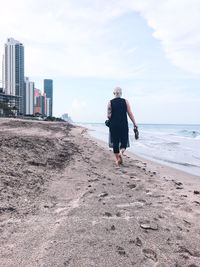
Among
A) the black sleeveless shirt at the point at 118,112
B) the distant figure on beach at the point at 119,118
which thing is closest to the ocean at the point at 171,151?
the distant figure on beach at the point at 119,118

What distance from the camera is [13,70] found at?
5039 inches

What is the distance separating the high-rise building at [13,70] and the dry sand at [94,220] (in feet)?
408

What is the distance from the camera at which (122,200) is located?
4.61 m

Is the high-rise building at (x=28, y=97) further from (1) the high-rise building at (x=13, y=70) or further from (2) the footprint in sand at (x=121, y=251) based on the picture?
(2) the footprint in sand at (x=121, y=251)

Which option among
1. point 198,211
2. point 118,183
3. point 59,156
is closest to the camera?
point 198,211

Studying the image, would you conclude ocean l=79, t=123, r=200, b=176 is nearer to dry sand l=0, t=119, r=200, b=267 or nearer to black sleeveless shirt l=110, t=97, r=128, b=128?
black sleeveless shirt l=110, t=97, r=128, b=128

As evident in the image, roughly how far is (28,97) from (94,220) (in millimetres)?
136591

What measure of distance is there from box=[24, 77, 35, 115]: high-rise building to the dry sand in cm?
13072

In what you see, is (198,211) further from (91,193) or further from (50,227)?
(50,227)

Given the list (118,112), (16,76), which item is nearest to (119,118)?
(118,112)

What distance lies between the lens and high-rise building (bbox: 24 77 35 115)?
134m

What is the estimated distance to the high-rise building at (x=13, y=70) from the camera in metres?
128

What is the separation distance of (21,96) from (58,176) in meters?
127

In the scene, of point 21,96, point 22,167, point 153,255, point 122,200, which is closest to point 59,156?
point 22,167
